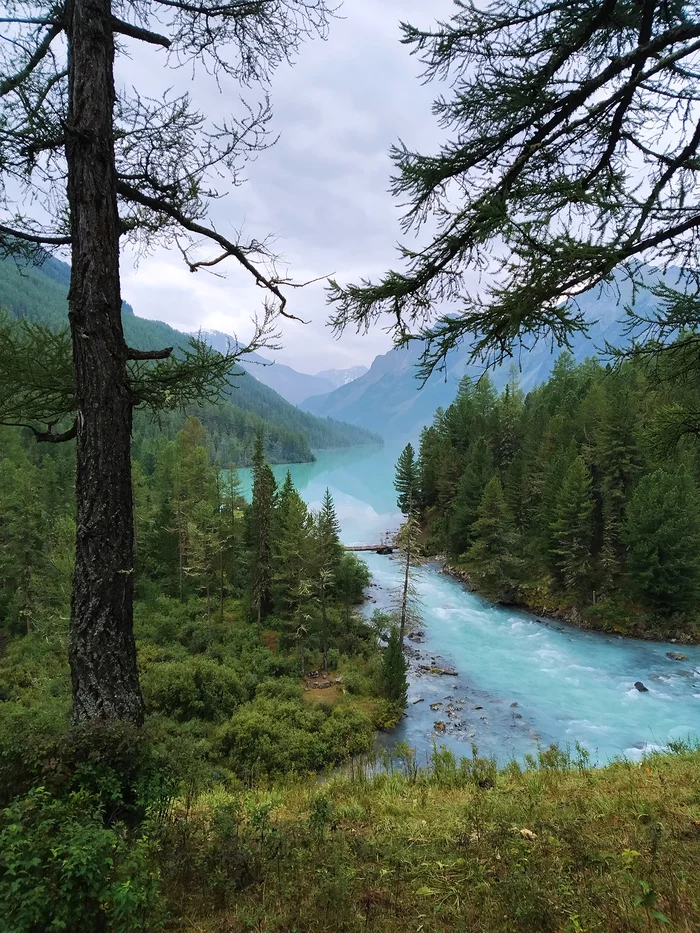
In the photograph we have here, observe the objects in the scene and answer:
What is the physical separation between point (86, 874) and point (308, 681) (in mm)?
20459

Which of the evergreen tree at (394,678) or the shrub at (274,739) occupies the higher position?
the evergreen tree at (394,678)

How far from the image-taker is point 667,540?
2548 cm

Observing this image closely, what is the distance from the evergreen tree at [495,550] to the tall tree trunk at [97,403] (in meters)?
29.9

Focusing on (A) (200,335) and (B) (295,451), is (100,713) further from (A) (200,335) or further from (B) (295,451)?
(B) (295,451)

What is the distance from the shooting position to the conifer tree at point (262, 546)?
26.9m

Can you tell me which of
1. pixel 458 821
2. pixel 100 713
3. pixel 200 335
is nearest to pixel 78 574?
pixel 100 713

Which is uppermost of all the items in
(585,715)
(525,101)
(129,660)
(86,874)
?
(525,101)

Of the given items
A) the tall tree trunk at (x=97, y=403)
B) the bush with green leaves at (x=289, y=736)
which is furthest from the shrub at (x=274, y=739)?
the tall tree trunk at (x=97, y=403)

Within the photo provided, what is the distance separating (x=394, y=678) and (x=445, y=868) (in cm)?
1572

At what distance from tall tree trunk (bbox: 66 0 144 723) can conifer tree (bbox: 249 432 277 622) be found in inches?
918

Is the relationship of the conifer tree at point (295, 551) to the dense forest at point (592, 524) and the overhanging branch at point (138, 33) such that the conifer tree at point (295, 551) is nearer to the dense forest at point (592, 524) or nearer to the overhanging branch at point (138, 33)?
the dense forest at point (592, 524)

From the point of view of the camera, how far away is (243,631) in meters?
24.9

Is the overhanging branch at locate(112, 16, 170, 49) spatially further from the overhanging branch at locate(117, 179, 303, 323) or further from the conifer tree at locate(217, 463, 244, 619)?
the conifer tree at locate(217, 463, 244, 619)

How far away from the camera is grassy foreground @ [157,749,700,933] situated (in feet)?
9.52
